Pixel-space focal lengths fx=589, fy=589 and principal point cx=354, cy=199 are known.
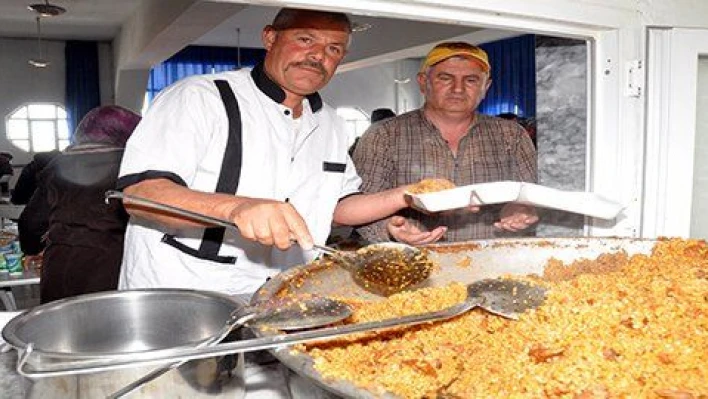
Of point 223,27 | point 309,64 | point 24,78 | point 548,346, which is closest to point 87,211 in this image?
point 309,64

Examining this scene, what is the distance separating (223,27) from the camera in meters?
7.80

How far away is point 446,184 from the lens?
1229 mm

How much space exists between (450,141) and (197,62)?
27.6 ft

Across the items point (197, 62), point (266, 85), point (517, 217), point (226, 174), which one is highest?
point (197, 62)

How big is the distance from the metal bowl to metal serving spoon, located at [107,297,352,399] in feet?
0.16

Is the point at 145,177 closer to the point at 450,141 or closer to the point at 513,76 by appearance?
the point at 450,141

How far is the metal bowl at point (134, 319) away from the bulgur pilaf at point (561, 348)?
18 cm

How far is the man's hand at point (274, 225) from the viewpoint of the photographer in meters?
0.94

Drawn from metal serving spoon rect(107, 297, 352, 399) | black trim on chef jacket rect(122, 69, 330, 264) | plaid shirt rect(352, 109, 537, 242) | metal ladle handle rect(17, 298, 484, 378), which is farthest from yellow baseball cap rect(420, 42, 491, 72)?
metal ladle handle rect(17, 298, 484, 378)

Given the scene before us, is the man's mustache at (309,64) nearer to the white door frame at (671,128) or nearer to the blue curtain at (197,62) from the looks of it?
the white door frame at (671,128)

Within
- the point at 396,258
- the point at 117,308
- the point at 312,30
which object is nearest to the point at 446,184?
the point at 396,258

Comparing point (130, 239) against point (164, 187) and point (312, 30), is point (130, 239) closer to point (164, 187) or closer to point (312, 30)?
point (164, 187)

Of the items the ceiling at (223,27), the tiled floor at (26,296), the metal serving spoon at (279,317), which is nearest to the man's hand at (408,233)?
the metal serving spoon at (279,317)

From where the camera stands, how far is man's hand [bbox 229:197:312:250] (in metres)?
0.94
